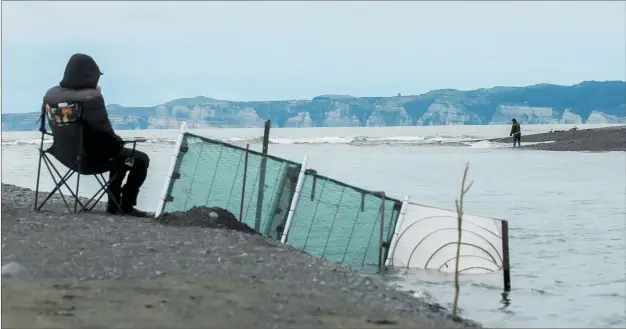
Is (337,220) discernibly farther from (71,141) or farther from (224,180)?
(71,141)

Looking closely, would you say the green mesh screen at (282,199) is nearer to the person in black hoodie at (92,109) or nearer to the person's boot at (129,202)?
the person's boot at (129,202)

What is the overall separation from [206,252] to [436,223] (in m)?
3.83

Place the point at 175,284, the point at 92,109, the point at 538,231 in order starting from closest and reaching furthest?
the point at 175,284 → the point at 92,109 → the point at 538,231

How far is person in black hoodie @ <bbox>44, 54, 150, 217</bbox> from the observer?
10.9 m

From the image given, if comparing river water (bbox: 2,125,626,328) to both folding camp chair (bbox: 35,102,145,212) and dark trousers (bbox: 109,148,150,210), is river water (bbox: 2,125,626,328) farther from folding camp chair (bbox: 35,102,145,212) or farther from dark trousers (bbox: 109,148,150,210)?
folding camp chair (bbox: 35,102,145,212)

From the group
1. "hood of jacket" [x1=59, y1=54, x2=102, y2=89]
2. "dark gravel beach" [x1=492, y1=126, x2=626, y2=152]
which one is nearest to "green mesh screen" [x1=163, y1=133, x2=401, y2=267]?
"hood of jacket" [x1=59, y1=54, x2=102, y2=89]

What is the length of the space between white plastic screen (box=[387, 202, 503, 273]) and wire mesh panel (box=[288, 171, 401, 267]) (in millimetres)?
204

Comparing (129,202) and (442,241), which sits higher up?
(129,202)

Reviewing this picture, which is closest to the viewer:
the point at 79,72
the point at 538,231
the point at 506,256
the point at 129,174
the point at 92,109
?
the point at 506,256

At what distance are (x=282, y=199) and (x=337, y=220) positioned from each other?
678 millimetres

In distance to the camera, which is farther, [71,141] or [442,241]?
[442,241]

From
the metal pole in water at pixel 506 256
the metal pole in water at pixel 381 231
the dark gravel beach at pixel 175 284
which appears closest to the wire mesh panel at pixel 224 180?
the dark gravel beach at pixel 175 284

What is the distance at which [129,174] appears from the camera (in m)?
11.4

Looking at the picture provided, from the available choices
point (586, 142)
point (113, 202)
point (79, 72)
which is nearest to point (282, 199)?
point (113, 202)
